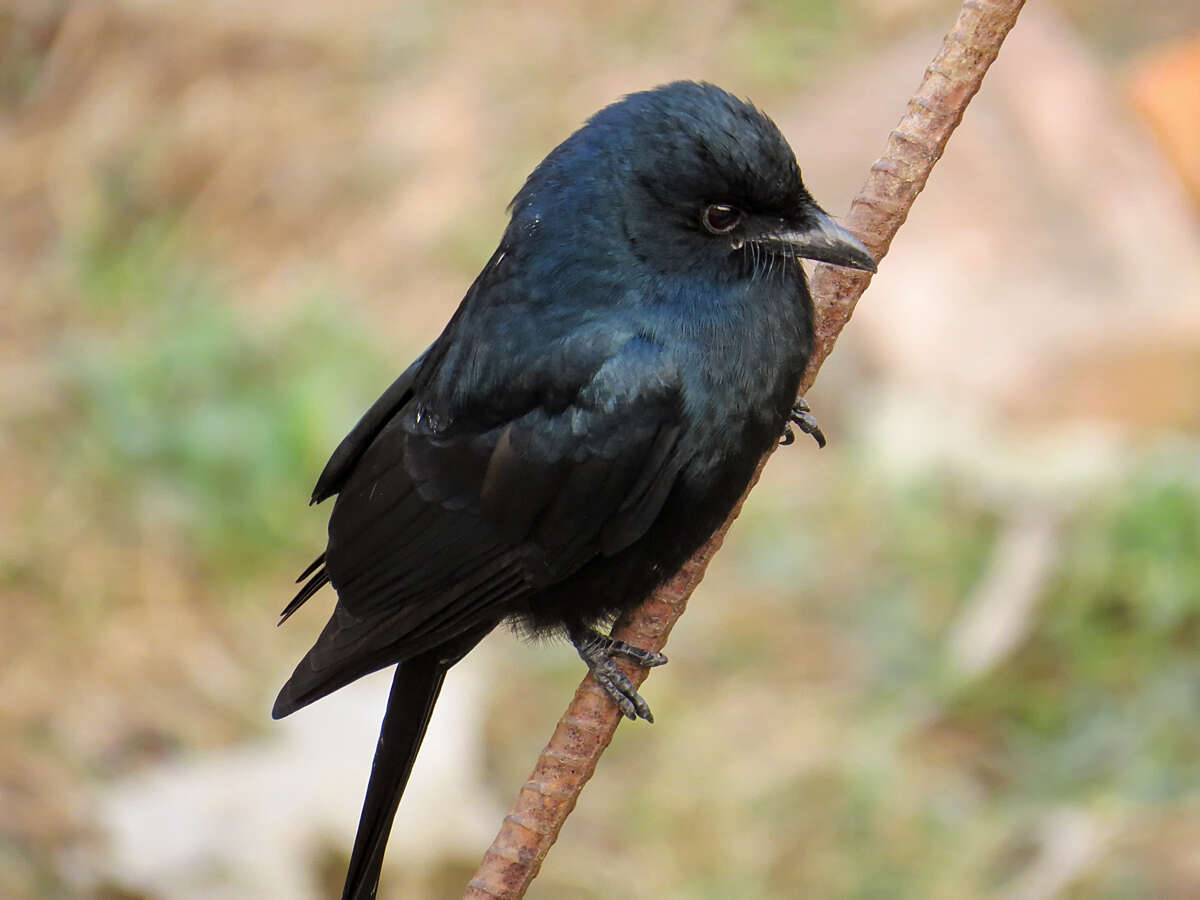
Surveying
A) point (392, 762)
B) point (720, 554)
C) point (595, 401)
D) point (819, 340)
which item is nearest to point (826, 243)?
point (819, 340)

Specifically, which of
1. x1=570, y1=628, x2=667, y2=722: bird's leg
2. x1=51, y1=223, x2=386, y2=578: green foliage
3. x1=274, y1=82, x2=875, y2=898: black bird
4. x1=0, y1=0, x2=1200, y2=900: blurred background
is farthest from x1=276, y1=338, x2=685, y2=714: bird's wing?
x1=51, y1=223, x2=386, y2=578: green foliage

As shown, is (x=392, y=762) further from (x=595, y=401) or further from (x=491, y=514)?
(x=595, y=401)

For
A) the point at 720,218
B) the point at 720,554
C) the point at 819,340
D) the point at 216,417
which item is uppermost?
the point at 216,417

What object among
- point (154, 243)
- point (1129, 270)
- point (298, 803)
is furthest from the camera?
point (154, 243)

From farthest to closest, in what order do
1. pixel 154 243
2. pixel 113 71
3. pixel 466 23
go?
1. pixel 466 23
2. pixel 113 71
3. pixel 154 243

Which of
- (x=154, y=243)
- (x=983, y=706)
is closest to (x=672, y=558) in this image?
(x=983, y=706)

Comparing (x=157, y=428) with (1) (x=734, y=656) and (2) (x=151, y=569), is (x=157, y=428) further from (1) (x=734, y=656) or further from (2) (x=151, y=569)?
(1) (x=734, y=656)

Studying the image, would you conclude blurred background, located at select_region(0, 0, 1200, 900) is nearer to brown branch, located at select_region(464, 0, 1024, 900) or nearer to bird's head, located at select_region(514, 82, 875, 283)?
brown branch, located at select_region(464, 0, 1024, 900)

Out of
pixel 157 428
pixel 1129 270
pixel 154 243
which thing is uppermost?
pixel 154 243
